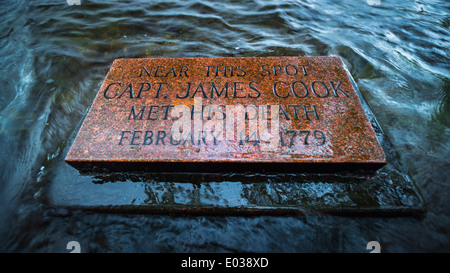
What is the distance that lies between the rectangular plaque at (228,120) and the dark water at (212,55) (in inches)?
18.6

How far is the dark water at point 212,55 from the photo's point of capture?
1.66 metres

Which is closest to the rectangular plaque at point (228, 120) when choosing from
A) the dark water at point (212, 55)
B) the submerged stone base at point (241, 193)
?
the submerged stone base at point (241, 193)

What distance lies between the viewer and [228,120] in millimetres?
1863

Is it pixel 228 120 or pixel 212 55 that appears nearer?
Result: pixel 228 120

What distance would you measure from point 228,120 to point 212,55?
191 cm

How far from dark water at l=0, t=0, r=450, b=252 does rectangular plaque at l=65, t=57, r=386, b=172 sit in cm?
47

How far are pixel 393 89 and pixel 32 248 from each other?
4.05 m

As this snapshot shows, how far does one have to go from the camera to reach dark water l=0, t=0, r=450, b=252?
166cm

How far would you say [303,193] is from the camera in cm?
175

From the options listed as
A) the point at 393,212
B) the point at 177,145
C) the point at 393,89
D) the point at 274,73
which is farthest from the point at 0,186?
the point at 393,89

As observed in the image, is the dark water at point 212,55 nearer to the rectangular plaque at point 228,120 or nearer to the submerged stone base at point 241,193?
the submerged stone base at point 241,193

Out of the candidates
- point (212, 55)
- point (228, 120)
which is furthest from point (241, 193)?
point (212, 55)

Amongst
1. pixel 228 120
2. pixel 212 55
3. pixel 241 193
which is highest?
pixel 212 55

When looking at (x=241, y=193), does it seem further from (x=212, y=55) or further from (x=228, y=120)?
(x=212, y=55)
